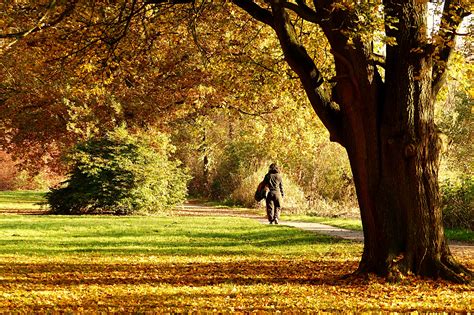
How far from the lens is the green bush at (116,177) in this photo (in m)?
22.5

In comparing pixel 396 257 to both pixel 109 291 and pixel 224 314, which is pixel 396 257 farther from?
pixel 109 291

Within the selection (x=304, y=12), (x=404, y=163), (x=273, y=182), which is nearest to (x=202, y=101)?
(x=273, y=182)

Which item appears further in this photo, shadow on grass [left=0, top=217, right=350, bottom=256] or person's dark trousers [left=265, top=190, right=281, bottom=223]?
person's dark trousers [left=265, top=190, right=281, bottom=223]

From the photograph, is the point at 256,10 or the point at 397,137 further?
the point at 256,10

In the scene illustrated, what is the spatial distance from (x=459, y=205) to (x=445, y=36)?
8.89 meters

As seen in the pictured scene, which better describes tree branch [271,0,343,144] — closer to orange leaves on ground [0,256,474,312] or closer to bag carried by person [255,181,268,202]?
orange leaves on ground [0,256,474,312]

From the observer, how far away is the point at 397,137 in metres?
8.56

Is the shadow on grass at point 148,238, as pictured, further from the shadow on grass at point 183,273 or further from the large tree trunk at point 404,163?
the large tree trunk at point 404,163

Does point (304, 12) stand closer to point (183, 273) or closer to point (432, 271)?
point (432, 271)

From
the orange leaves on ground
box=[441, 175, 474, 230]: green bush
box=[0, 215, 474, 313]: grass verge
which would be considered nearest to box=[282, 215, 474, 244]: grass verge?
box=[441, 175, 474, 230]: green bush

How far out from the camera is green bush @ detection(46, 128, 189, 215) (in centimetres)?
2253

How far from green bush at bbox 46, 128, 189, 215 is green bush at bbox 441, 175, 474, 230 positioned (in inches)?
416

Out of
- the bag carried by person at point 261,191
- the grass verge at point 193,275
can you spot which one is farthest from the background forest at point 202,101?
the grass verge at point 193,275

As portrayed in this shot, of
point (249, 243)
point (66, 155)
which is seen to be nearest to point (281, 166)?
point (66, 155)
